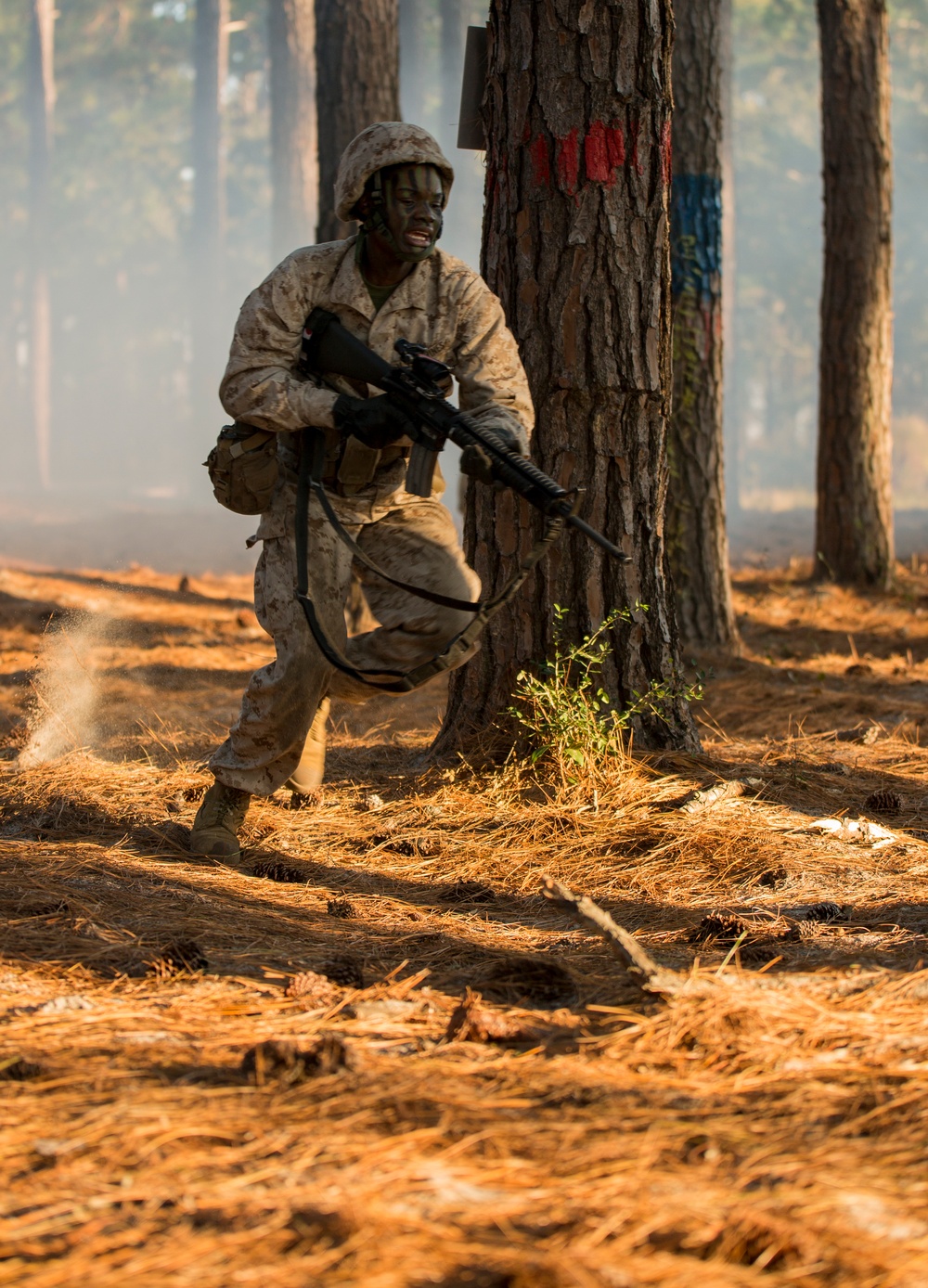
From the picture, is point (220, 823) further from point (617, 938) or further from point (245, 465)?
point (617, 938)

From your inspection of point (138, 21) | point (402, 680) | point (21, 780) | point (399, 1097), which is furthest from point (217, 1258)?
point (138, 21)

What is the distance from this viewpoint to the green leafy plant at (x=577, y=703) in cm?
418

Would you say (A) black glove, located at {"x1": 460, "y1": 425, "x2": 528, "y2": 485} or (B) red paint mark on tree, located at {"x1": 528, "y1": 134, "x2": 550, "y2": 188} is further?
(B) red paint mark on tree, located at {"x1": 528, "y1": 134, "x2": 550, "y2": 188}

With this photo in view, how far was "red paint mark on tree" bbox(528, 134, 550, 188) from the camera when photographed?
427 centimetres

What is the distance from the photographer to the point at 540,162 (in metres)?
4.28

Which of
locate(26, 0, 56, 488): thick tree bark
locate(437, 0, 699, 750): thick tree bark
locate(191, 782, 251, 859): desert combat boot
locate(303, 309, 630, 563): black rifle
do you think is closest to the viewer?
locate(303, 309, 630, 563): black rifle

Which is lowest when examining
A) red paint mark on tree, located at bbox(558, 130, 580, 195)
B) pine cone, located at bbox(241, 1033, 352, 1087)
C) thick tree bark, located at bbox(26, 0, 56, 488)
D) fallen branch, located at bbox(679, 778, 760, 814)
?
pine cone, located at bbox(241, 1033, 352, 1087)

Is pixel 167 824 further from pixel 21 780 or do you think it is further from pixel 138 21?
pixel 138 21

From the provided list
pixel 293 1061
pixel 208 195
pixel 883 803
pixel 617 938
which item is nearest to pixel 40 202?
pixel 208 195

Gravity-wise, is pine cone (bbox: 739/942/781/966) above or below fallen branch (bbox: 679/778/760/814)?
below

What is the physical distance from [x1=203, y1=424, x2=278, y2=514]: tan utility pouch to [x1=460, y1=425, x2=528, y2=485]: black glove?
0.61 m

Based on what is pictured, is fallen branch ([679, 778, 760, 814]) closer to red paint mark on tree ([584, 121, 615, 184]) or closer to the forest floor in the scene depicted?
the forest floor

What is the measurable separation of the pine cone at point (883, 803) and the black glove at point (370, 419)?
6.63ft

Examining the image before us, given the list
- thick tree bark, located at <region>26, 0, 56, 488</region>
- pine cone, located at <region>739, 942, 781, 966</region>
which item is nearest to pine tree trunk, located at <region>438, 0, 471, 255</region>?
thick tree bark, located at <region>26, 0, 56, 488</region>
